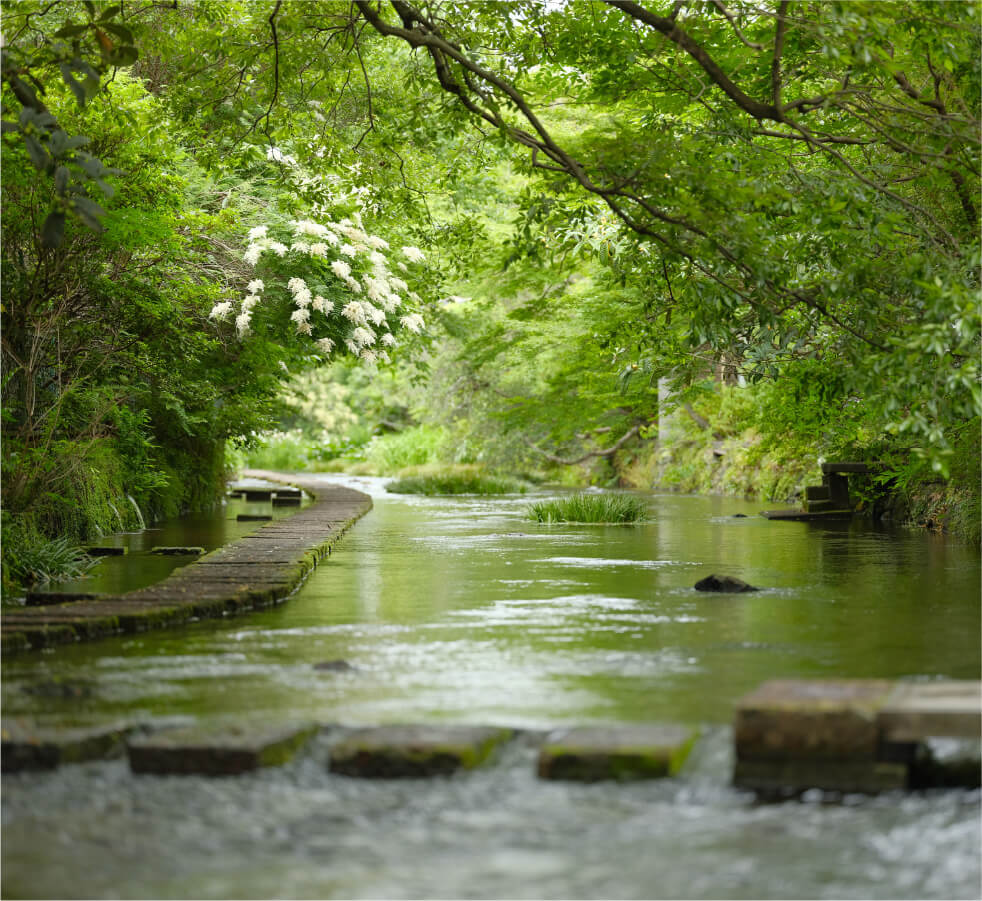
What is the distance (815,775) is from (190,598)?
4221 mm

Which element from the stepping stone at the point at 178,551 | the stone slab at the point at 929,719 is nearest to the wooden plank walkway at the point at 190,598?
the stepping stone at the point at 178,551

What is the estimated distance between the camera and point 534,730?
4430 mm

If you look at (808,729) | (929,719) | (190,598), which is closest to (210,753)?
(808,729)

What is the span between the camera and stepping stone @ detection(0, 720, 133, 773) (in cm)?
422

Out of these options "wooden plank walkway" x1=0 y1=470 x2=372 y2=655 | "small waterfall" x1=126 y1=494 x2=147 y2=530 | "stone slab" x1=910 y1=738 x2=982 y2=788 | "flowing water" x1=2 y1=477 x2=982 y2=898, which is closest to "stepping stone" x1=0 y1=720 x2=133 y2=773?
"flowing water" x1=2 y1=477 x2=982 y2=898

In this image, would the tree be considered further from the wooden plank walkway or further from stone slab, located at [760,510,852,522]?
stone slab, located at [760,510,852,522]

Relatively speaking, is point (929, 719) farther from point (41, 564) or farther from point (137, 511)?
point (137, 511)

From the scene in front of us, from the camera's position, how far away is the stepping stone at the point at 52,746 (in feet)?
13.8

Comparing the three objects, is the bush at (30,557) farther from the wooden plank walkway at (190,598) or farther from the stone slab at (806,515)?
the stone slab at (806,515)

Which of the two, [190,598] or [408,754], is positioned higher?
[190,598]

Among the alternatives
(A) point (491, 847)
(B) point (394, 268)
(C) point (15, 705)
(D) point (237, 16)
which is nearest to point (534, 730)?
(A) point (491, 847)

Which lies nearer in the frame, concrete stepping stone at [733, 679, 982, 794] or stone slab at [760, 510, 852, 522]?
concrete stepping stone at [733, 679, 982, 794]

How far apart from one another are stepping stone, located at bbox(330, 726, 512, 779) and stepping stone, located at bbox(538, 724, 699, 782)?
0.23 meters

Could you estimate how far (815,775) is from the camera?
13.2 ft
